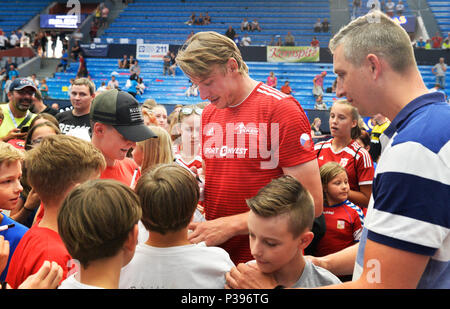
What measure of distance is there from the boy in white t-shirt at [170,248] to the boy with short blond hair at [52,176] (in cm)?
38

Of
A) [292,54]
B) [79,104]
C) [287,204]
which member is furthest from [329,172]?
[292,54]

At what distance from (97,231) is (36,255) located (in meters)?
0.50

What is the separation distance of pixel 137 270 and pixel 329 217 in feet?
6.09

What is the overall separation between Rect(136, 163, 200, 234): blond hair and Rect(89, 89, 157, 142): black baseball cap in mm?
757

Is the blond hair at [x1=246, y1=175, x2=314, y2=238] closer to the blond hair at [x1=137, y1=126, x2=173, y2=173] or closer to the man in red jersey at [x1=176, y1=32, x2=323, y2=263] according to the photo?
the man in red jersey at [x1=176, y1=32, x2=323, y2=263]

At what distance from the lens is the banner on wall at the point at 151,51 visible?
19.2 metres

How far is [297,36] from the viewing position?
873 inches

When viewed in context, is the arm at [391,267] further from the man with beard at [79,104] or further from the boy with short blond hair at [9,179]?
the man with beard at [79,104]

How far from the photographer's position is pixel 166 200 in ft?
5.31

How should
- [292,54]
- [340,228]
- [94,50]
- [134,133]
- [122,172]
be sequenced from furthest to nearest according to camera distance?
[94,50], [292,54], [340,228], [122,172], [134,133]

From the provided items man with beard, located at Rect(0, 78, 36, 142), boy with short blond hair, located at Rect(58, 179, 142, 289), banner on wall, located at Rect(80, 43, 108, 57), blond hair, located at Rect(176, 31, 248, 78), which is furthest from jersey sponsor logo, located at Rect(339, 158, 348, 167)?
banner on wall, located at Rect(80, 43, 108, 57)

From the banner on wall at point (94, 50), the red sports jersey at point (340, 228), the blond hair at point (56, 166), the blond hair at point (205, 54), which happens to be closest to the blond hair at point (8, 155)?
the blond hair at point (56, 166)

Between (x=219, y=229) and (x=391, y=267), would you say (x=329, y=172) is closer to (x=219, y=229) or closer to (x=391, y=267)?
(x=219, y=229)

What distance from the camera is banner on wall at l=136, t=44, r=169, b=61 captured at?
1916 centimetres
